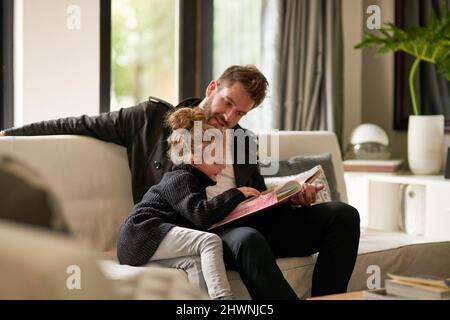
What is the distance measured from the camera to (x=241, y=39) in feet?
13.1

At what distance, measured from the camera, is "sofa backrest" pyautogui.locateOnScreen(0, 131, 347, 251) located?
2420 mm

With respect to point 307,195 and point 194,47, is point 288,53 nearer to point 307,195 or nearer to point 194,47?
point 194,47

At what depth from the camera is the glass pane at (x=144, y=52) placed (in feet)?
34.3

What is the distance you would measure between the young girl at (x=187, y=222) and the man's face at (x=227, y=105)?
0.60 ft

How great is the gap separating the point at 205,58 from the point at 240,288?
190 centimetres

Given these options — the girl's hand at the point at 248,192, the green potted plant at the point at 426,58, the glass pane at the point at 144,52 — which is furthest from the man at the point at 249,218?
the glass pane at the point at 144,52

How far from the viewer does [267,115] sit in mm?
4031

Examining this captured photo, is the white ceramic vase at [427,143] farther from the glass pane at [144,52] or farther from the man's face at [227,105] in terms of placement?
the glass pane at [144,52]

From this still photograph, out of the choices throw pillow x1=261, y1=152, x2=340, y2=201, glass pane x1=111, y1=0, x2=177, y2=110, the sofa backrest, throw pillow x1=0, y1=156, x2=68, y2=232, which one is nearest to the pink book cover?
the sofa backrest

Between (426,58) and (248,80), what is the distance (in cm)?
163

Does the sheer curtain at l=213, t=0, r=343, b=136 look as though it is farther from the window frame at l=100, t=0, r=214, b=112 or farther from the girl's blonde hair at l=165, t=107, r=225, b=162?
the girl's blonde hair at l=165, t=107, r=225, b=162

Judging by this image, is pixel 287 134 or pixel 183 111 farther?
pixel 287 134
